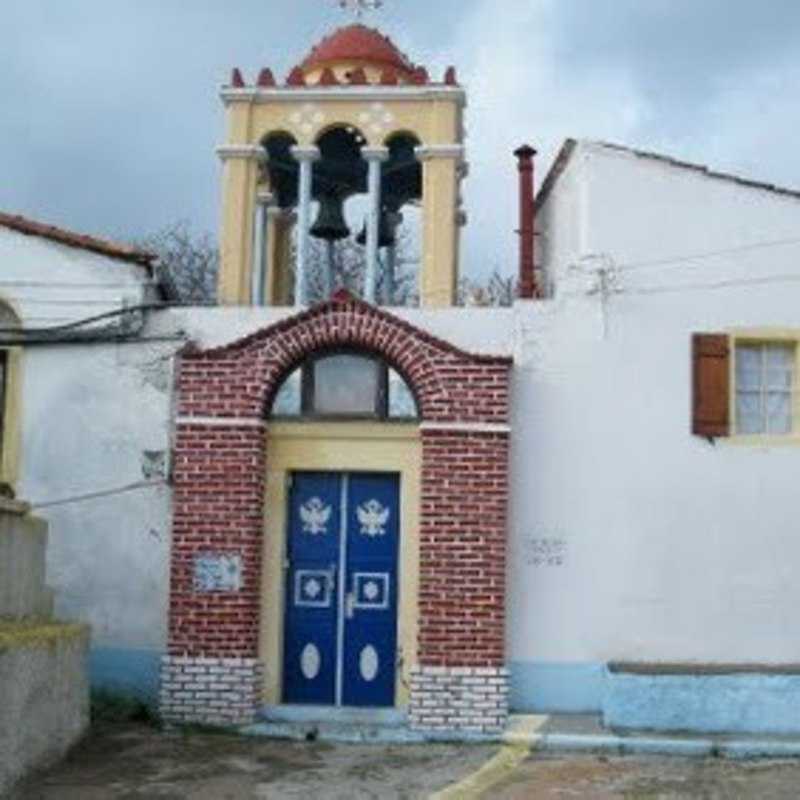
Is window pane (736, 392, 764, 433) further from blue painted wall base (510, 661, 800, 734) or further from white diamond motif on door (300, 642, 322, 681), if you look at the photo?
white diamond motif on door (300, 642, 322, 681)

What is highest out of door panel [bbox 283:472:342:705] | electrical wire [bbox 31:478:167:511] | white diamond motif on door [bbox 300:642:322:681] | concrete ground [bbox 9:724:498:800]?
electrical wire [bbox 31:478:167:511]

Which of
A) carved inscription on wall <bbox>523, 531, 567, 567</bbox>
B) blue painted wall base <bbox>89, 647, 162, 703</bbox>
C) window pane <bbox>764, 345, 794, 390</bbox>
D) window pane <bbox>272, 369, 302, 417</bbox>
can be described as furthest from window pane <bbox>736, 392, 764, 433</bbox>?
blue painted wall base <bbox>89, 647, 162, 703</bbox>

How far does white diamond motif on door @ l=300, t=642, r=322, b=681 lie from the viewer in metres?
13.2

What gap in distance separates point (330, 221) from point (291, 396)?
2860 mm

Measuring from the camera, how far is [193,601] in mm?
12906

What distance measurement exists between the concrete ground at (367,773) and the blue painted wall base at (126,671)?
77cm

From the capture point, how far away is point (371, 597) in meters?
13.2

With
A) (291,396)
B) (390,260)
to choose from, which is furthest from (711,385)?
(390,260)

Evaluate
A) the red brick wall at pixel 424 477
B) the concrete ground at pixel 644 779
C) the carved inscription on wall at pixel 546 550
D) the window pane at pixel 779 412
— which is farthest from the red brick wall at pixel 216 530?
the window pane at pixel 779 412

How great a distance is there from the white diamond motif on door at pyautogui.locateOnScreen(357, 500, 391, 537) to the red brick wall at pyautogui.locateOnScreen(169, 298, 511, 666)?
0.60 metres

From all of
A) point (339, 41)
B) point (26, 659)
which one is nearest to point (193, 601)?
point (26, 659)

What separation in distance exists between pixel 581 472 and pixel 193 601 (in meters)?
3.86

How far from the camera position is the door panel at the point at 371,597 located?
1314 centimetres

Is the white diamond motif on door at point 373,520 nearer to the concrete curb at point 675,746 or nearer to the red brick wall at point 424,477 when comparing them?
the red brick wall at point 424,477
